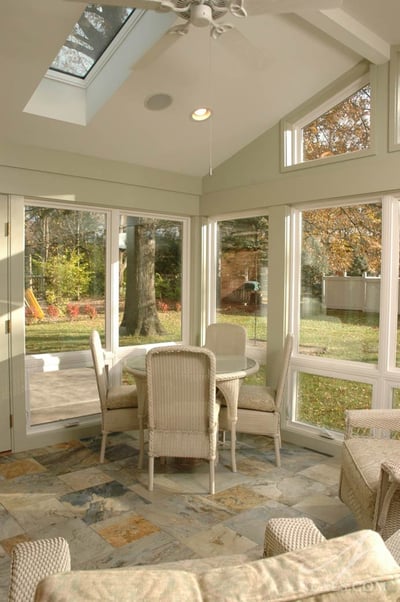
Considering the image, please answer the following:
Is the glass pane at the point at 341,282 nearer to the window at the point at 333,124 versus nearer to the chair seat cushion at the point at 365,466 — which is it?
the window at the point at 333,124

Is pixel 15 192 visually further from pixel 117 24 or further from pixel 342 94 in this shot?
pixel 342 94

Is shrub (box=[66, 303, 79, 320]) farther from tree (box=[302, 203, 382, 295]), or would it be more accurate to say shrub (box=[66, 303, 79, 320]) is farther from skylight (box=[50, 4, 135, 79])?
tree (box=[302, 203, 382, 295])

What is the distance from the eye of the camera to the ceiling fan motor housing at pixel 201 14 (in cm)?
201

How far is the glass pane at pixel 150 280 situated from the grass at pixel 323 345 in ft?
1.25

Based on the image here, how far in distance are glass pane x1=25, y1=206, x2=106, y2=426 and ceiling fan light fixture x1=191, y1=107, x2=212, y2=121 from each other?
127 cm

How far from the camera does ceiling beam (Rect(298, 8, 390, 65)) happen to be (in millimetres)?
2853

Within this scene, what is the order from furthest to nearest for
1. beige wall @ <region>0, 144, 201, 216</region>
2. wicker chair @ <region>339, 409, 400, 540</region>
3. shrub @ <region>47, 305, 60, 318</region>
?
shrub @ <region>47, 305, 60, 318</region>, beige wall @ <region>0, 144, 201, 216</region>, wicker chair @ <region>339, 409, 400, 540</region>

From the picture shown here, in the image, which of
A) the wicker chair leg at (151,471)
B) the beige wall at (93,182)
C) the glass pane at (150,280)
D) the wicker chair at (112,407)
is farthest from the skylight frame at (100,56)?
the wicker chair leg at (151,471)

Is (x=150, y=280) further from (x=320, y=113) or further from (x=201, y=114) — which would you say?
(x=320, y=113)

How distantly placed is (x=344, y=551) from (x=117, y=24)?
134 inches

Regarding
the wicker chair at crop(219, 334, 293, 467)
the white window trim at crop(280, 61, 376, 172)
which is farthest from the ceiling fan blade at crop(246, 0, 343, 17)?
the wicker chair at crop(219, 334, 293, 467)

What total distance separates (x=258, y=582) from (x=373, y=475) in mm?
1778

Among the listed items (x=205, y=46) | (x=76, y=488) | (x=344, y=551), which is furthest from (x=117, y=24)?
(x=344, y=551)

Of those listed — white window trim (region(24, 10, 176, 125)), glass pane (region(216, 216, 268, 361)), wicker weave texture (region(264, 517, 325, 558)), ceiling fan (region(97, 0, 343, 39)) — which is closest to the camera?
wicker weave texture (region(264, 517, 325, 558))
